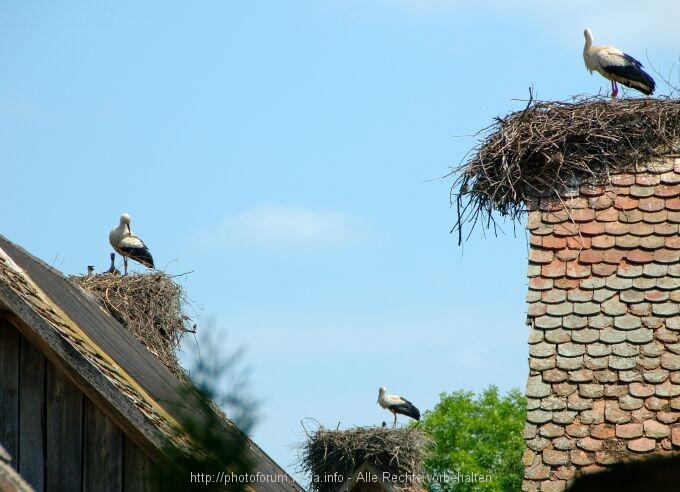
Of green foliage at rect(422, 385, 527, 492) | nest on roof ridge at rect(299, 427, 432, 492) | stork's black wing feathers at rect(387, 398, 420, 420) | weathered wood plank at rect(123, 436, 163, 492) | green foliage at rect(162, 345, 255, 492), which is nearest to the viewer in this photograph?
green foliage at rect(162, 345, 255, 492)

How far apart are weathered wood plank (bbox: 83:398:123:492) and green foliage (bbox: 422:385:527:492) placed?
92.4 ft

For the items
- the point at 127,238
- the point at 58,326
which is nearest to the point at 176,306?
the point at 127,238

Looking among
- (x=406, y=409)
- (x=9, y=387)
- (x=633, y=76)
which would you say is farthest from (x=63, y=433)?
(x=406, y=409)

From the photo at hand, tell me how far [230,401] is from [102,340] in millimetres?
4509

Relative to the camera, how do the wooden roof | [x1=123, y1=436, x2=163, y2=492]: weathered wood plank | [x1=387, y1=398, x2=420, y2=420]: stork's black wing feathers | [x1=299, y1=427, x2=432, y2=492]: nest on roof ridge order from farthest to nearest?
[x1=387, y1=398, x2=420, y2=420]: stork's black wing feathers → [x1=299, y1=427, x2=432, y2=492]: nest on roof ridge → [x1=123, y1=436, x2=163, y2=492]: weathered wood plank → the wooden roof

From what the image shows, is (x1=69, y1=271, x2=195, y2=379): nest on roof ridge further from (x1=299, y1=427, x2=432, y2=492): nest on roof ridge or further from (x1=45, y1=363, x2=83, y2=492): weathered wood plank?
(x1=45, y1=363, x2=83, y2=492): weathered wood plank

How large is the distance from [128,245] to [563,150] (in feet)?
35.4

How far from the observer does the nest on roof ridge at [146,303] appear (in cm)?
1424

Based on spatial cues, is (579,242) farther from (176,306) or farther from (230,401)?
(176,306)

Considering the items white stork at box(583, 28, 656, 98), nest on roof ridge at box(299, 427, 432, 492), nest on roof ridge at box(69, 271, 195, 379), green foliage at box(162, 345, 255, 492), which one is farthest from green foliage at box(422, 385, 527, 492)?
green foliage at box(162, 345, 255, 492)

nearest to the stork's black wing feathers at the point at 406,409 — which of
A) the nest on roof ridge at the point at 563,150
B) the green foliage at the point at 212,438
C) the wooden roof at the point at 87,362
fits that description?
the nest on roof ridge at the point at 563,150

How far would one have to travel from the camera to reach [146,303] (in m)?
15.1

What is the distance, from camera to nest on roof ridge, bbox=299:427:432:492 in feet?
57.7

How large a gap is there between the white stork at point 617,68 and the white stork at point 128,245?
8.00 metres
